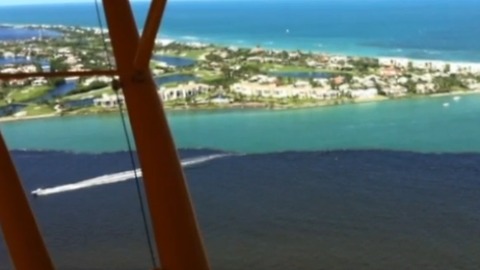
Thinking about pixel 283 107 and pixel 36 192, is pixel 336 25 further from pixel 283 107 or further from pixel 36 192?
pixel 36 192

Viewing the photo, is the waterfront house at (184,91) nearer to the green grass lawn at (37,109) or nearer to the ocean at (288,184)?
the ocean at (288,184)

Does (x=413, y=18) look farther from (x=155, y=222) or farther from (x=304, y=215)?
(x=155, y=222)

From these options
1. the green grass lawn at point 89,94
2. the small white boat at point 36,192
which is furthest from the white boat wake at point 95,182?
the green grass lawn at point 89,94

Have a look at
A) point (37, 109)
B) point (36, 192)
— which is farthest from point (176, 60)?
point (36, 192)

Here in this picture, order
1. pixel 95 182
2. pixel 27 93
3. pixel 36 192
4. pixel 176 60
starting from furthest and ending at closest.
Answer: pixel 176 60 < pixel 27 93 < pixel 95 182 < pixel 36 192

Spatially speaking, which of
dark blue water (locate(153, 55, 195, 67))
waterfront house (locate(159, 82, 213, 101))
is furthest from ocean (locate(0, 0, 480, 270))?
dark blue water (locate(153, 55, 195, 67))
